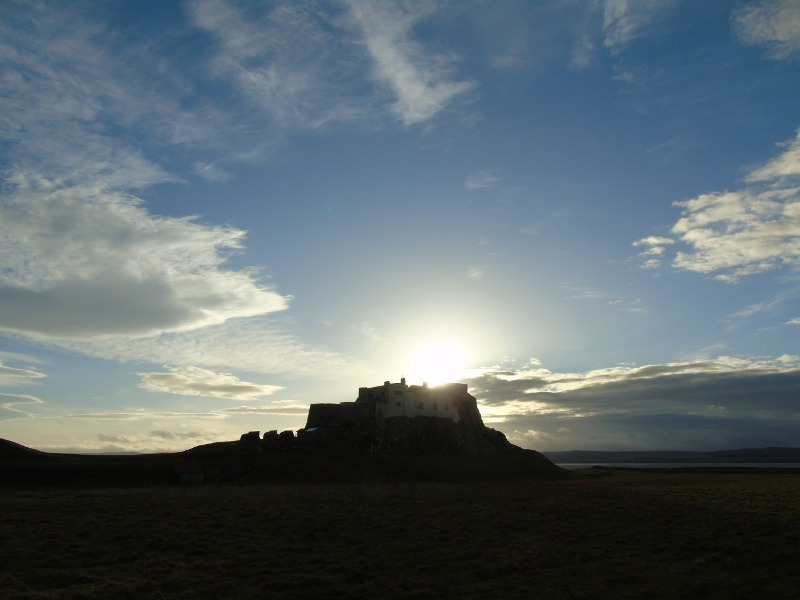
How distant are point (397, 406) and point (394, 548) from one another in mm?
59639

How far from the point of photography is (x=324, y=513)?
33188 mm

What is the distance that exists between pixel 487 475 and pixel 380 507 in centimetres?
3582

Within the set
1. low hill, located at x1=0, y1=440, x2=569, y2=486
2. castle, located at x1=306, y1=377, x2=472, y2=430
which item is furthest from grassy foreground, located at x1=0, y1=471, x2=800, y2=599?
castle, located at x1=306, y1=377, x2=472, y2=430

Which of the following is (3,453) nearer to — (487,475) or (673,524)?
(487,475)

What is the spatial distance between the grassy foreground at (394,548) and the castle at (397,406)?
1660 inches

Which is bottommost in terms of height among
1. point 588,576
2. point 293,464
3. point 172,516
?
point 588,576

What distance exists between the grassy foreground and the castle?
42152 mm

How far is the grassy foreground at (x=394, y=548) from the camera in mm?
18047

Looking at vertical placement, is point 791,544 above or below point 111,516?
below

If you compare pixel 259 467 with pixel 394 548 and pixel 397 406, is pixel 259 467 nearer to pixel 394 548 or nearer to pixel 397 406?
pixel 397 406

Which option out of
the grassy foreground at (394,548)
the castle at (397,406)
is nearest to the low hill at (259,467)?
the castle at (397,406)

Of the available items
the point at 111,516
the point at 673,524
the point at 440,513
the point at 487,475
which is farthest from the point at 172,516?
the point at 487,475

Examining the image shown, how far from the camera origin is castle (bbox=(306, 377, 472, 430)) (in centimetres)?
8262

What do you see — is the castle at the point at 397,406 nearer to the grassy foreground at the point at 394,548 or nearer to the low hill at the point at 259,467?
the low hill at the point at 259,467
